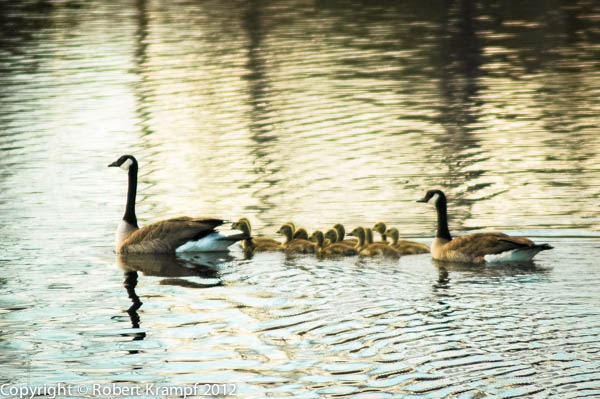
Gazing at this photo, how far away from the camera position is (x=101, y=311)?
49.5 feet

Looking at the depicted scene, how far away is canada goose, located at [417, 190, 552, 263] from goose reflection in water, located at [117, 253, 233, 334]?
2.98 meters

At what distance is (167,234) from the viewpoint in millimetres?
18406

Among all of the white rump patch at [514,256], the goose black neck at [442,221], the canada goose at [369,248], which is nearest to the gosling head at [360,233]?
the canada goose at [369,248]

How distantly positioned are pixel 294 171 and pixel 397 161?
2022mm

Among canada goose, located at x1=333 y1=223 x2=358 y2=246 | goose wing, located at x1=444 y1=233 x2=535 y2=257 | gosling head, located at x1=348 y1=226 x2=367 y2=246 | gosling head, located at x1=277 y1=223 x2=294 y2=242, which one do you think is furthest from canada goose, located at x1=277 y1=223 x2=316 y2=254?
goose wing, located at x1=444 y1=233 x2=535 y2=257

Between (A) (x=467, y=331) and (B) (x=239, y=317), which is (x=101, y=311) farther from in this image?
(A) (x=467, y=331)

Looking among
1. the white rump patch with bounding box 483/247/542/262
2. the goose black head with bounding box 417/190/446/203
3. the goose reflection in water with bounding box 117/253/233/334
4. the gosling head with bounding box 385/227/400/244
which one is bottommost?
the goose reflection in water with bounding box 117/253/233/334

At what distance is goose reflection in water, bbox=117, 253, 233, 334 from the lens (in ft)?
54.1

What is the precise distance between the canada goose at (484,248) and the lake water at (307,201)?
233mm

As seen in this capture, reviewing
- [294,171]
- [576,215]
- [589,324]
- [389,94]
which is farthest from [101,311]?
[389,94]

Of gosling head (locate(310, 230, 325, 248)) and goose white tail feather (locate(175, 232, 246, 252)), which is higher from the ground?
gosling head (locate(310, 230, 325, 248))

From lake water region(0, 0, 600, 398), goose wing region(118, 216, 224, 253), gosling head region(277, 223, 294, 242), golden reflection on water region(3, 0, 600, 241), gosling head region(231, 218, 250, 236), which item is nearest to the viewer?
lake water region(0, 0, 600, 398)

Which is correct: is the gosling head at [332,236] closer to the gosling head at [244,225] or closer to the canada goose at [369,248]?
the canada goose at [369,248]

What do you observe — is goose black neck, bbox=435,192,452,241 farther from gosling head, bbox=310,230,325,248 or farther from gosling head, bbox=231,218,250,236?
gosling head, bbox=231,218,250,236
